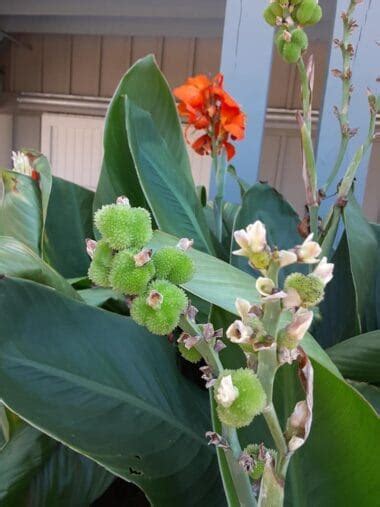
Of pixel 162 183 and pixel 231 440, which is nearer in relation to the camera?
pixel 231 440

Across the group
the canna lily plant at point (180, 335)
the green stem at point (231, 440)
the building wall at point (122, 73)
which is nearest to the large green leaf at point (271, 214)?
the canna lily plant at point (180, 335)

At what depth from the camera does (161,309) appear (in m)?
0.14

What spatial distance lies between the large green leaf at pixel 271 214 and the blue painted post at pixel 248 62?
19 cm

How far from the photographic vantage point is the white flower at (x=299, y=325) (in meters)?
0.14

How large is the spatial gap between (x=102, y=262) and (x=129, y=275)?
2 centimetres

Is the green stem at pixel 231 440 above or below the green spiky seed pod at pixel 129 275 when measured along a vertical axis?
below

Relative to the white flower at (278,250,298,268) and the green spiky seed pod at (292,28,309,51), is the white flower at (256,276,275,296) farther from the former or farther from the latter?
the green spiky seed pod at (292,28,309,51)

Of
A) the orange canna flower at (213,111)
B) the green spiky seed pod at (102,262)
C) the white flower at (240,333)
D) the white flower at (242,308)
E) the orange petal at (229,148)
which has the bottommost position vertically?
the white flower at (240,333)

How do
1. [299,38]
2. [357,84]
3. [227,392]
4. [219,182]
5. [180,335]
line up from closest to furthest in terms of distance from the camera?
[227,392] < [180,335] < [299,38] < [219,182] < [357,84]

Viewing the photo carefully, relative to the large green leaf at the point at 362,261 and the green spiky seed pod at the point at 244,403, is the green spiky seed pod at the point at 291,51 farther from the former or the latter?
the green spiky seed pod at the point at 244,403

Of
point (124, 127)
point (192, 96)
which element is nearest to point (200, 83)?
point (192, 96)

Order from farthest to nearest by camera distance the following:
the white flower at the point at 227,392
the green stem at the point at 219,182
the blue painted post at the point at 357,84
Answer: the blue painted post at the point at 357,84
the green stem at the point at 219,182
the white flower at the point at 227,392

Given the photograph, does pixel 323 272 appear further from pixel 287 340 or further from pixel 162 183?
pixel 162 183

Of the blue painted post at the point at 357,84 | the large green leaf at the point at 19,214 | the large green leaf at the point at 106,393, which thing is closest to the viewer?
the large green leaf at the point at 106,393
